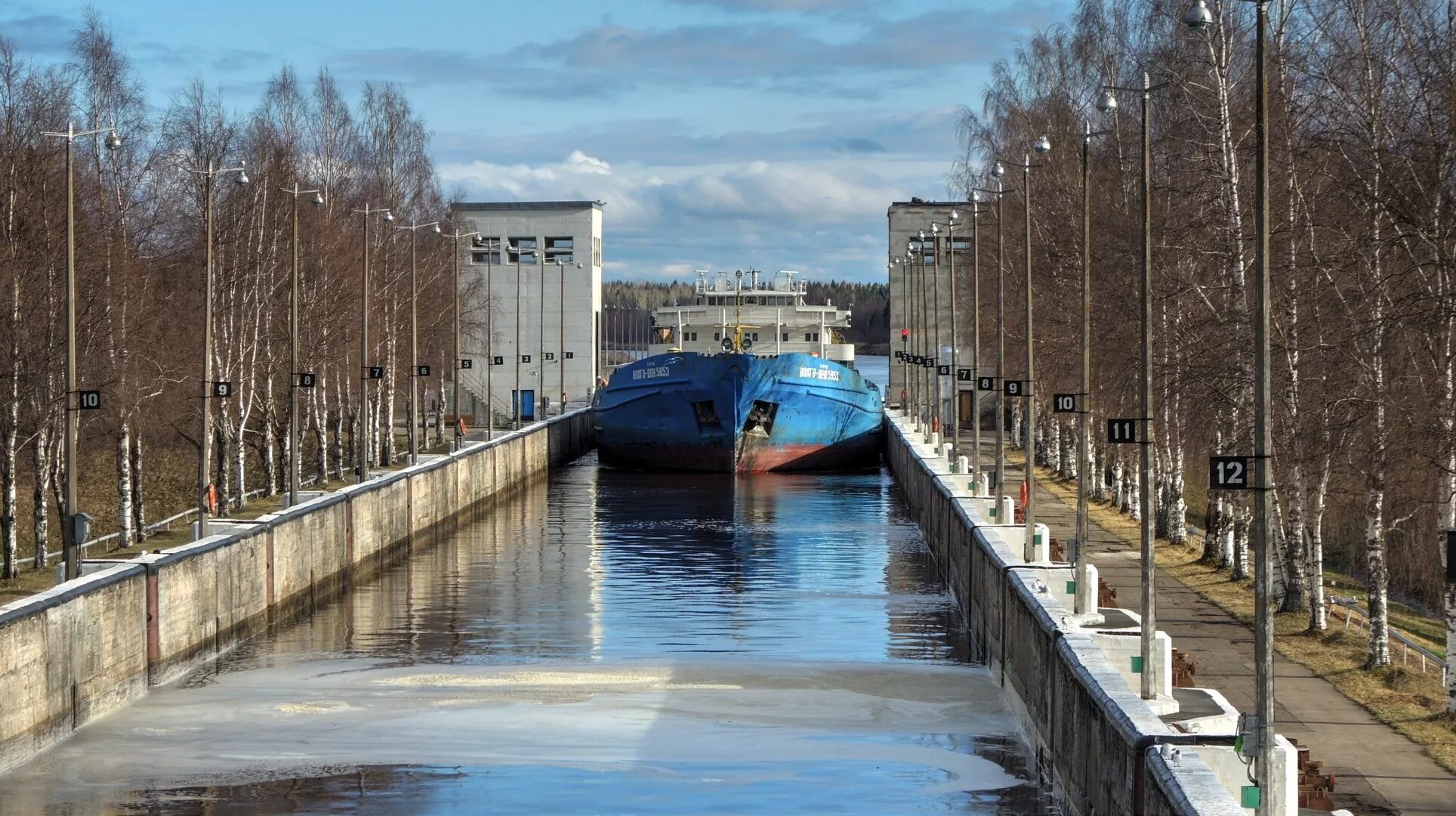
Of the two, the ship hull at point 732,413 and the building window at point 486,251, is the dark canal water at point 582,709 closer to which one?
the ship hull at point 732,413

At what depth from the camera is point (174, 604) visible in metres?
27.2

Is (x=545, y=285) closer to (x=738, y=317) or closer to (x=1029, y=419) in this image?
(x=738, y=317)

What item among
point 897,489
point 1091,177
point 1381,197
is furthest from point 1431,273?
point 897,489

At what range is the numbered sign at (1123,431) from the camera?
22.4 meters

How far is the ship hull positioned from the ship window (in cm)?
3

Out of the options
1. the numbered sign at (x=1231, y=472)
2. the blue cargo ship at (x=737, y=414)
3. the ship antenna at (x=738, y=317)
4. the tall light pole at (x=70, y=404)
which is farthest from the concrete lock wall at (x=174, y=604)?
the ship antenna at (x=738, y=317)

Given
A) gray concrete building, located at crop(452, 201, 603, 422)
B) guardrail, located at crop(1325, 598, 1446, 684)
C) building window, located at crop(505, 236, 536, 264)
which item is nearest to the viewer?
guardrail, located at crop(1325, 598, 1446, 684)

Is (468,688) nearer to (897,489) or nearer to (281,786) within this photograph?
(281,786)

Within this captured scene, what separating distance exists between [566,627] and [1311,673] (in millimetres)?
13405

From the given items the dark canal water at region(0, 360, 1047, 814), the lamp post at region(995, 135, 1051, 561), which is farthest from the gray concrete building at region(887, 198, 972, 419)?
the lamp post at region(995, 135, 1051, 561)

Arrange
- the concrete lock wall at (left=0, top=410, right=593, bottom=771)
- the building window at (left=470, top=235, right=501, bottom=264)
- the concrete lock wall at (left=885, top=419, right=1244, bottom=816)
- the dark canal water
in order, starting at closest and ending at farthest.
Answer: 1. the concrete lock wall at (left=885, top=419, right=1244, bottom=816)
2. the dark canal water
3. the concrete lock wall at (left=0, top=410, right=593, bottom=771)
4. the building window at (left=470, top=235, right=501, bottom=264)

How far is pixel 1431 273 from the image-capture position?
2403 cm

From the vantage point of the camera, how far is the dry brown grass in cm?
2073

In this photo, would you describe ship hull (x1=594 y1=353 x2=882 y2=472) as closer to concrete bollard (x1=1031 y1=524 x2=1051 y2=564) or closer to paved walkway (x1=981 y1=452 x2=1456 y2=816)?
paved walkway (x1=981 y1=452 x2=1456 y2=816)
